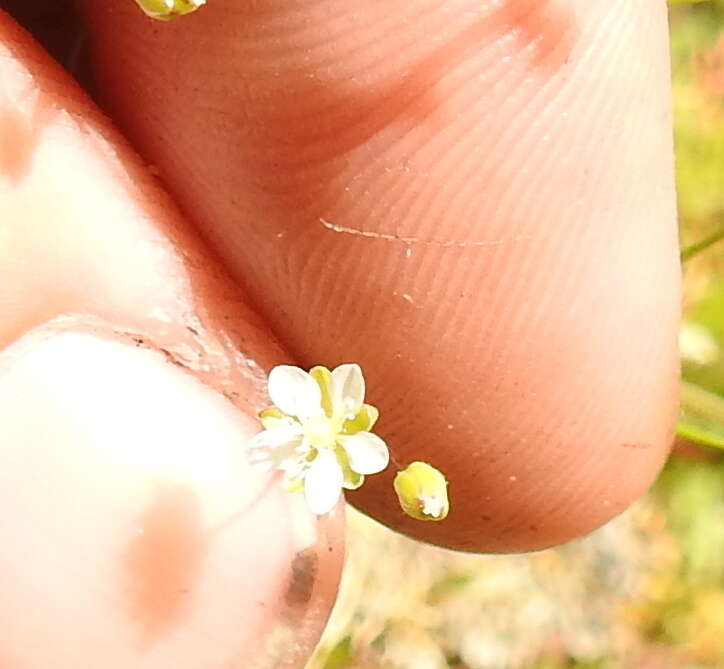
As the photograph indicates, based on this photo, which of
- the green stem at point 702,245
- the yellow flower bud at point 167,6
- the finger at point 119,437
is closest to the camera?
the yellow flower bud at point 167,6

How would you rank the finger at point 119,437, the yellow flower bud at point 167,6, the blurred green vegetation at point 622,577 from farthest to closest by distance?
the blurred green vegetation at point 622,577, the finger at point 119,437, the yellow flower bud at point 167,6

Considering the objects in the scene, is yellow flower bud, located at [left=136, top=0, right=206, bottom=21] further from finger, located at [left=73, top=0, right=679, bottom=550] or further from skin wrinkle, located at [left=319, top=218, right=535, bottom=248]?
skin wrinkle, located at [left=319, top=218, right=535, bottom=248]

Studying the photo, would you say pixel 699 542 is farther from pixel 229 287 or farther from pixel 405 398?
pixel 229 287

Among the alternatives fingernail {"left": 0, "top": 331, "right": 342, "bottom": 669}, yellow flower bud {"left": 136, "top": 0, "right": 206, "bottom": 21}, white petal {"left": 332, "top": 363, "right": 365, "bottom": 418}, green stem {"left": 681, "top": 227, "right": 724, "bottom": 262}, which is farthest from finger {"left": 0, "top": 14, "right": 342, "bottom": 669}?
green stem {"left": 681, "top": 227, "right": 724, "bottom": 262}

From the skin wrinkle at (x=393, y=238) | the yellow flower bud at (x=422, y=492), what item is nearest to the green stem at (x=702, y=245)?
the skin wrinkle at (x=393, y=238)

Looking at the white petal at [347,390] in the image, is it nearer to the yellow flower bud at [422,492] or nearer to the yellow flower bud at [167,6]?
the yellow flower bud at [422,492]
